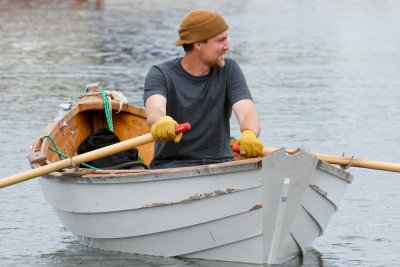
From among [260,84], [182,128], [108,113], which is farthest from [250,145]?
[260,84]

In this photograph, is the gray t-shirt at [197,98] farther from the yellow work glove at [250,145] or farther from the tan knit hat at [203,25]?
the yellow work glove at [250,145]

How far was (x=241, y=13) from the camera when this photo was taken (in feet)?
141

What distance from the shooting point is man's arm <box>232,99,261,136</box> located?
9.83 meters

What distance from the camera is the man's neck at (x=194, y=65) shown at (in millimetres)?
10102

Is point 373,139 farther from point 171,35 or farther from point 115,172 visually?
point 171,35

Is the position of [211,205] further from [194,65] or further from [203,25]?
[203,25]

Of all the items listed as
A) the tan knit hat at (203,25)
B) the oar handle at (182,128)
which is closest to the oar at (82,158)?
the oar handle at (182,128)

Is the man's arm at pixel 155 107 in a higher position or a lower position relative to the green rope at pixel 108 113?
higher

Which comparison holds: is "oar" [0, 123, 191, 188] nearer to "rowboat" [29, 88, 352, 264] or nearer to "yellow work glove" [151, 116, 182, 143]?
"rowboat" [29, 88, 352, 264]

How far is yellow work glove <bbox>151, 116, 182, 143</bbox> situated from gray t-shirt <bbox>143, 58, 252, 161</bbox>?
737 mm

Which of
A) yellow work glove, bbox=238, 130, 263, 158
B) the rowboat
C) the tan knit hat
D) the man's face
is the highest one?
the tan knit hat

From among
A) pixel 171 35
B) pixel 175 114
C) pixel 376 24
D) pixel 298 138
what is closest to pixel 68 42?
pixel 171 35

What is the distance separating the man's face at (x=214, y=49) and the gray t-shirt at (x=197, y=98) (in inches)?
9.0

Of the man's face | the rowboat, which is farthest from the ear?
the rowboat
